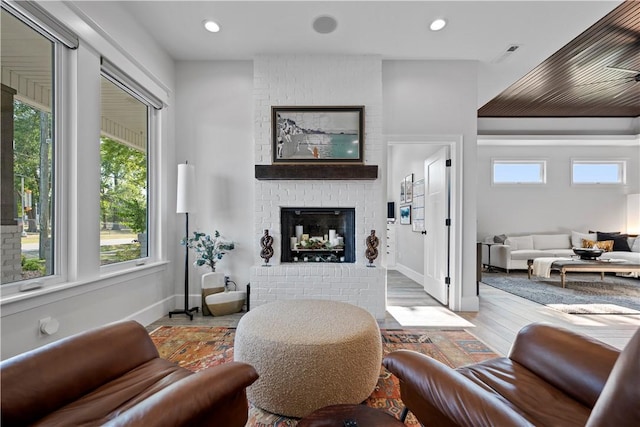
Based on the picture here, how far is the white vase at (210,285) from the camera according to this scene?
3.06 meters

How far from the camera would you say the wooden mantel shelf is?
309 cm

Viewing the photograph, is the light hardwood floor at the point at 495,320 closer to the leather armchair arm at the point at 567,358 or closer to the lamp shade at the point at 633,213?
the leather armchair arm at the point at 567,358

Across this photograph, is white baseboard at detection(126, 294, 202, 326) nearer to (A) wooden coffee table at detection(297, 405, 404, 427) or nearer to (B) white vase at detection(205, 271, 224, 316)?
(B) white vase at detection(205, 271, 224, 316)

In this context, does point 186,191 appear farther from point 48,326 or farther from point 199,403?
point 199,403

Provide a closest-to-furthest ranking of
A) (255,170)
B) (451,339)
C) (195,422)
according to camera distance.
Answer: (195,422) → (451,339) → (255,170)

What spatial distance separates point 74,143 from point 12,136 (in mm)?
371

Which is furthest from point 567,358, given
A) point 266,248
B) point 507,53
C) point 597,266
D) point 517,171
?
point 517,171

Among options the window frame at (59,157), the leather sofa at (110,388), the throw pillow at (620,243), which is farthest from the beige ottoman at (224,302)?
the throw pillow at (620,243)

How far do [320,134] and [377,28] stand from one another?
3.87 feet

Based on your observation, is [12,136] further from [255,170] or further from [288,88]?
[288,88]

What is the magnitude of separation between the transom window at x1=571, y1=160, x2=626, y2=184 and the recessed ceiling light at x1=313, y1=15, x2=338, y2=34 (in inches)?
263

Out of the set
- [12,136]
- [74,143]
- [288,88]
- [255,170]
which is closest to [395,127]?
[288,88]

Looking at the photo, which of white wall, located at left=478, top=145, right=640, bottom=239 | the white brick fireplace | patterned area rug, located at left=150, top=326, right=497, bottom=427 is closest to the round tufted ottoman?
patterned area rug, located at left=150, top=326, right=497, bottom=427

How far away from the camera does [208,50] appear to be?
3143mm
